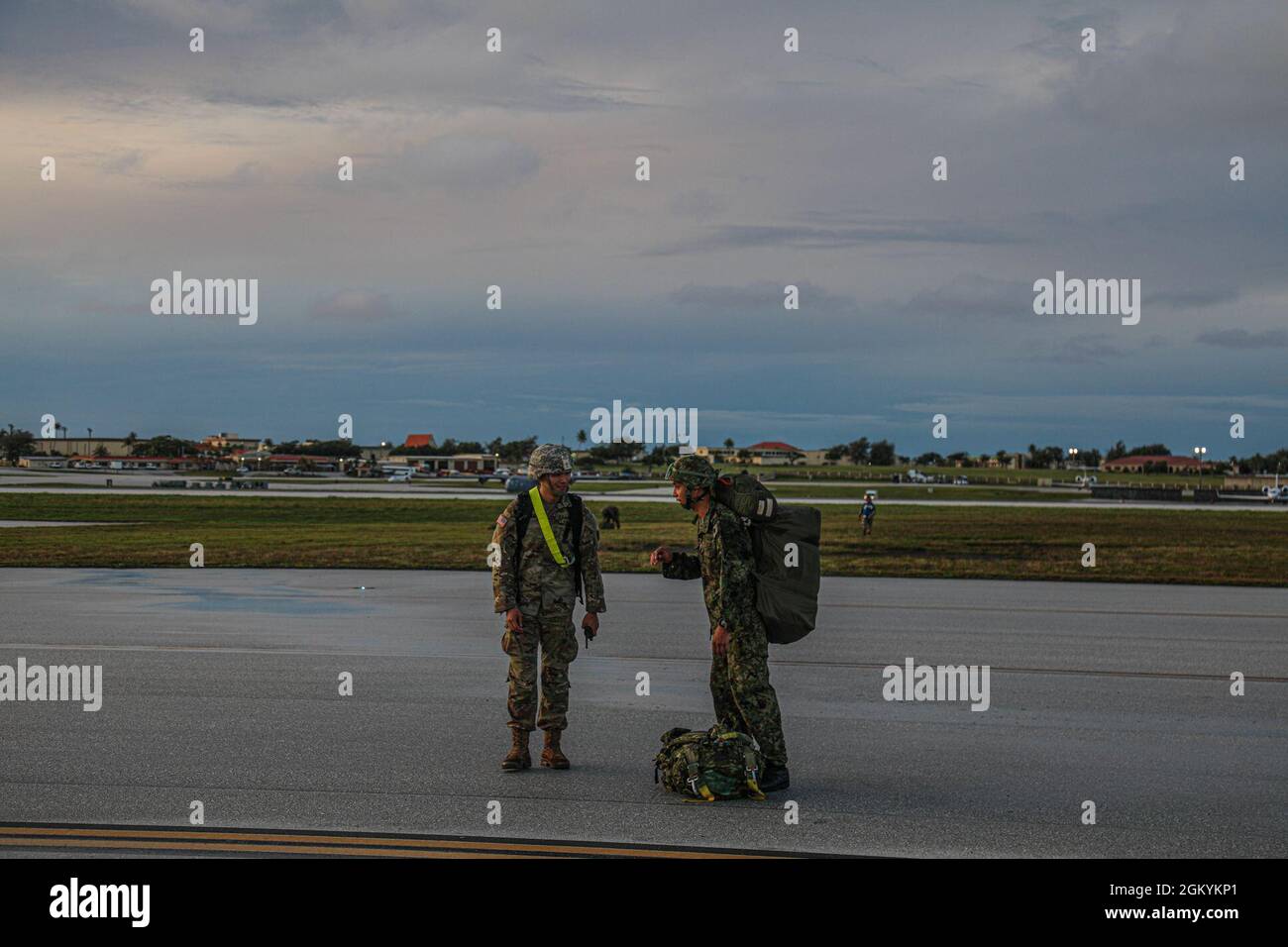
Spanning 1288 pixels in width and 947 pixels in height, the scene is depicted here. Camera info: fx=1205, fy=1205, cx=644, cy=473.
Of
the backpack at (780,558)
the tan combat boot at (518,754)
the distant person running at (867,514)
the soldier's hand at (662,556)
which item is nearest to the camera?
the soldier's hand at (662,556)

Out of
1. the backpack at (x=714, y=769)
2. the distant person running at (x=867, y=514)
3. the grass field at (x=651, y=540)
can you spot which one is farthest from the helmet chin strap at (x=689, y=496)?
the distant person running at (x=867, y=514)

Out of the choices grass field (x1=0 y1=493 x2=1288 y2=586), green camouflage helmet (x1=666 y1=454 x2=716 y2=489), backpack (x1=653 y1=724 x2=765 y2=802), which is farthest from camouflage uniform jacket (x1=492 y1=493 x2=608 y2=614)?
grass field (x1=0 y1=493 x2=1288 y2=586)

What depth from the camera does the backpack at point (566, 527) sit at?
8695 millimetres

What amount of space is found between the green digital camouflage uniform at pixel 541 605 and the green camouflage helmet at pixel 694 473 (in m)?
1.04

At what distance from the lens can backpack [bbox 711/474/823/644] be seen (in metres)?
7.99

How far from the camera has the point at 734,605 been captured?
7961 mm

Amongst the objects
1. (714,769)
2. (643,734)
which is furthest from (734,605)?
(643,734)

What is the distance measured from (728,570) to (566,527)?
4.70 feet

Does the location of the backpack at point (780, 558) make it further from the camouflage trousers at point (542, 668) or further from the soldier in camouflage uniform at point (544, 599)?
the camouflage trousers at point (542, 668)

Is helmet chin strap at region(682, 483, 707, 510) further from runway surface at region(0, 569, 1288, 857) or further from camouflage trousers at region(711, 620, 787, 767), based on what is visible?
runway surface at region(0, 569, 1288, 857)

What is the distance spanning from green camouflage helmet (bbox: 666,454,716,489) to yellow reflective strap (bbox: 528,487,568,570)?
3.79 ft

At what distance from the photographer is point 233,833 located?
269 inches

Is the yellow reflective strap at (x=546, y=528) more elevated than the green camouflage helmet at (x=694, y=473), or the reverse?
the green camouflage helmet at (x=694, y=473)
